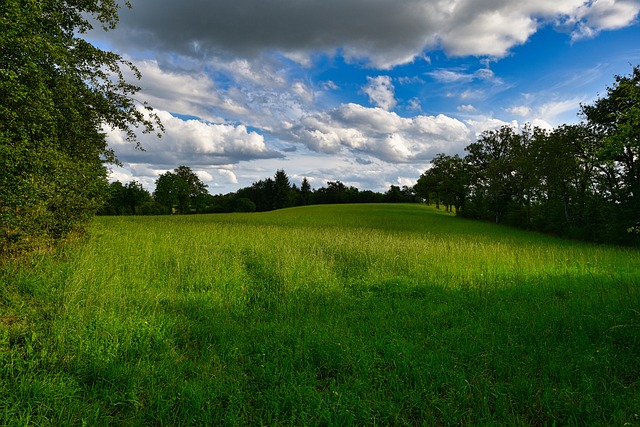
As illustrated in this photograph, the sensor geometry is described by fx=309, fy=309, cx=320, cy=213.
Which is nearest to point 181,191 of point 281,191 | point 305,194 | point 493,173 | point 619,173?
point 281,191

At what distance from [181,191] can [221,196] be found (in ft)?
131

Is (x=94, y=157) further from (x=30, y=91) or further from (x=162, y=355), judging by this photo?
(x=162, y=355)

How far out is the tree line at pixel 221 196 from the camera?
72.3 m

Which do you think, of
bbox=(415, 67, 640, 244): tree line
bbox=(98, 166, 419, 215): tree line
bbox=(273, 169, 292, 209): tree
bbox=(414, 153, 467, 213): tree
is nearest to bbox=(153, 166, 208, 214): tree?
bbox=(98, 166, 419, 215): tree line

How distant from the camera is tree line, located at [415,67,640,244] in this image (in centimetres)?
2019

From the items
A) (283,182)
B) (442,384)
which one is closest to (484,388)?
(442,384)

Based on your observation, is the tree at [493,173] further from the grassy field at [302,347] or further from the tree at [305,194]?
the tree at [305,194]

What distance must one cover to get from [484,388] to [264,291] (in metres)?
4.83

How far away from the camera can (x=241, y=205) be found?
329ft

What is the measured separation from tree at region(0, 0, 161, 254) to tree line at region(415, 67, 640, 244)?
39.6ft

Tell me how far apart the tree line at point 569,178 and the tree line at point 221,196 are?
54.7 m

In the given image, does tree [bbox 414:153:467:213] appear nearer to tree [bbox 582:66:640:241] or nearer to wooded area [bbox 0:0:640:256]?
wooded area [bbox 0:0:640:256]

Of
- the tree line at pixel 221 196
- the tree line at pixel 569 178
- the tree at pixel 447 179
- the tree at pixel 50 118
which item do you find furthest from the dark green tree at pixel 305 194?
the tree at pixel 50 118

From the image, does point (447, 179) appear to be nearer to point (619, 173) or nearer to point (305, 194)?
point (619, 173)
